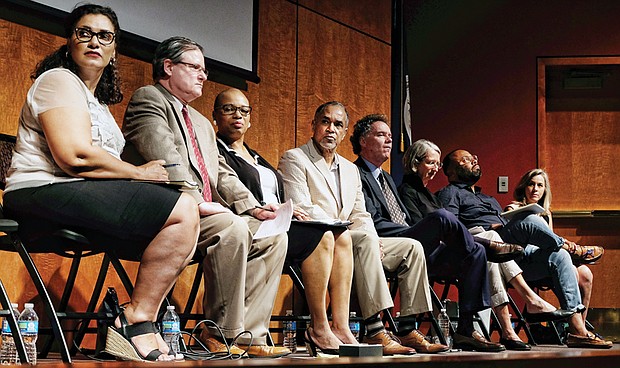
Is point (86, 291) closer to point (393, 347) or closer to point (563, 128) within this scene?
point (393, 347)

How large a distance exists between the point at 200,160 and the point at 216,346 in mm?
743

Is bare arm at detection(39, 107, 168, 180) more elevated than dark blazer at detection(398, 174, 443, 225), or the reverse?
bare arm at detection(39, 107, 168, 180)

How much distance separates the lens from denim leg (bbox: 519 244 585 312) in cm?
522

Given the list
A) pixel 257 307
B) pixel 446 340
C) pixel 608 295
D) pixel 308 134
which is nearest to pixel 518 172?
pixel 608 295

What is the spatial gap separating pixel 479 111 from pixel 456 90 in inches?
9.8

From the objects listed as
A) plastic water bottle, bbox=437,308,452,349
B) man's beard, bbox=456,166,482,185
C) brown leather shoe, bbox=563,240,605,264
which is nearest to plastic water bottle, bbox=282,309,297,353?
plastic water bottle, bbox=437,308,452,349

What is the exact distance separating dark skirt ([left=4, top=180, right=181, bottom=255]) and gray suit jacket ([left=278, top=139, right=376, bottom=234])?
1403mm

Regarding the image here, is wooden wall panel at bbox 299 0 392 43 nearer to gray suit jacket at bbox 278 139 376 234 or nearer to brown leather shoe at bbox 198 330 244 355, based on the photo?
gray suit jacket at bbox 278 139 376 234

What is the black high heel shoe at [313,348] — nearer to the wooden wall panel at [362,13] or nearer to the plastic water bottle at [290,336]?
the plastic water bottle at [290,336]

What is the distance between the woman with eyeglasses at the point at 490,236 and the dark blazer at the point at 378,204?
0.16 meters

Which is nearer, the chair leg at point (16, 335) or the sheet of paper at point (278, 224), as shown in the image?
the chair leg at point (16, 335)

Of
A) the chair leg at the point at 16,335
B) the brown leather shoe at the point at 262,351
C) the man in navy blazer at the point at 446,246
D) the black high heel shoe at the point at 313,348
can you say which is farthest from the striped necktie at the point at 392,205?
the chair leg at the point at 16,335

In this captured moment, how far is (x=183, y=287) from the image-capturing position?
456 cm

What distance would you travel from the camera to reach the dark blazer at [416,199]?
15.9ft
